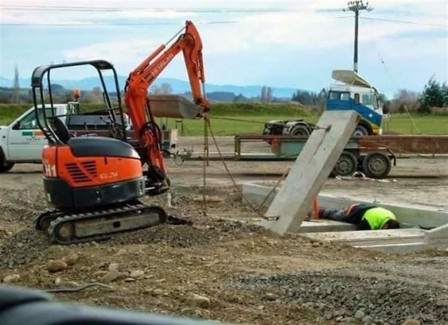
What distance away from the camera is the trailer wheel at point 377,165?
25.5 m

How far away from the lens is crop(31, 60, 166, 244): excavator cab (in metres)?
10.5

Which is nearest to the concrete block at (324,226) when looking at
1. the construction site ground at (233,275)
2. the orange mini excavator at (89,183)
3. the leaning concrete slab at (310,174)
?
the leaning concrete slab at (310,174)

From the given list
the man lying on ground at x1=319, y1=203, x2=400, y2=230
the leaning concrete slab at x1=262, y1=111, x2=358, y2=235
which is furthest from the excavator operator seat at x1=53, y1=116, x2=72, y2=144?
the man lying on ground at x1=319, y1=203, x2=400, y2=230

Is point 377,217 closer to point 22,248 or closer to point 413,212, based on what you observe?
point 413,212

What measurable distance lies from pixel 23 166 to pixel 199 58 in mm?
14842

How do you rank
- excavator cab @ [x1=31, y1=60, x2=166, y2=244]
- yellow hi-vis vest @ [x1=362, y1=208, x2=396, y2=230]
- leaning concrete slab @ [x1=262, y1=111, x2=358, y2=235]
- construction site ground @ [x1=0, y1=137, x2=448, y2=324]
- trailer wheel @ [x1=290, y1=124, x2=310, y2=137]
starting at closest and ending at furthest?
1. construction site ground @ [x1=0, y1=137, x2=448, y2=324]
2. excavator cab @ [x1=31, y1=60, x2=166, y2=244]
3. leaning concrete slab @ [x1=262, y1=111, x2=358, y2=235]
4. yellow hi-vis vest @ [x1=362, y1=208, x2=396, y2=230]
5. trailer wheel @ [x1=290, y1=124, x2=310, y2=137]

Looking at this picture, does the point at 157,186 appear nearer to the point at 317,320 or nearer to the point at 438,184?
the point at 317,320

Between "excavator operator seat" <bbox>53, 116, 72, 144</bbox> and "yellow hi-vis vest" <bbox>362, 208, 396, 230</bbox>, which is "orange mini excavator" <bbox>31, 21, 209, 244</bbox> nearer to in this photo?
"excavator operator seat" <bbox>53, 116, 72, 144</bbox>

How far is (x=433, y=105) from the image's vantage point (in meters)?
77.2

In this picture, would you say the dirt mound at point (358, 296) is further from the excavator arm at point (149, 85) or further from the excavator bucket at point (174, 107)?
the excavator bucket at point (174, 107)

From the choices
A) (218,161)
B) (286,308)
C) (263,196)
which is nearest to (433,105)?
(218,161)

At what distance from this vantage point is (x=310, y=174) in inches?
488

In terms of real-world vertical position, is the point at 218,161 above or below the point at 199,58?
below

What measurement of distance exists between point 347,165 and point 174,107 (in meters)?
13.0
